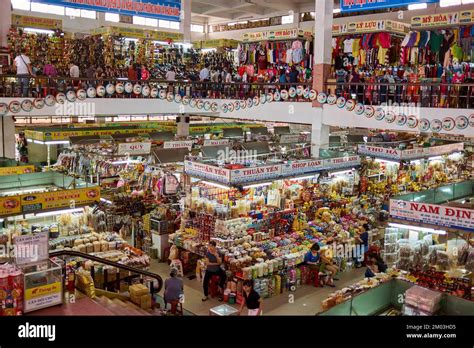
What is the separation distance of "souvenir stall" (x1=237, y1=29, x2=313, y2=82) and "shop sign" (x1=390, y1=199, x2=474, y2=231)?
10.6m

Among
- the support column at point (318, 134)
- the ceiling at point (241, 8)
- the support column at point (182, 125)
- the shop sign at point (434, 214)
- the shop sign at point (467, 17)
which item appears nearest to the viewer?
the shop sign at point (434, 214)

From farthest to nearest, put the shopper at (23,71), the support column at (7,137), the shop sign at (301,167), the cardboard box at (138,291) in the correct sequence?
the support column at (7,137) → the shopper at (23,71) → the shop sign at (301,167) → the cardboard box at (138,291)

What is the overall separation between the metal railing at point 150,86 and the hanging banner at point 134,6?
2.11m

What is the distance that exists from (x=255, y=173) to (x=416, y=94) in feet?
19.6

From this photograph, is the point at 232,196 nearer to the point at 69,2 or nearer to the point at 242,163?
the point at 242,163

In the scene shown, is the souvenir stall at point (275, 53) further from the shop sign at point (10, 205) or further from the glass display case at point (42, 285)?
the glass display case at point (42, 285)

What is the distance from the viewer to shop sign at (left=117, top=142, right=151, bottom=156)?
1502 cm

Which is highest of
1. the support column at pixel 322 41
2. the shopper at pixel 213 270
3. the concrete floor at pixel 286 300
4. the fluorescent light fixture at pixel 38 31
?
the fluorescent light fixture at pixel 38 31

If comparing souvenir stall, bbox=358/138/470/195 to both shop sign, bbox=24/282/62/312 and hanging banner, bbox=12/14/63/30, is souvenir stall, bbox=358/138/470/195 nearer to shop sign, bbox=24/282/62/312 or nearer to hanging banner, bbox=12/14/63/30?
shop sign, bbox=24/282/62/312

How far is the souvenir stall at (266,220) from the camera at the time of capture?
10.8m

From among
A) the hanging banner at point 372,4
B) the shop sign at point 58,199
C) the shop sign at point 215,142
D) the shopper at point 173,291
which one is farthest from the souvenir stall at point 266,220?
the hanging banner at point 372,4

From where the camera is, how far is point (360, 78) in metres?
16.5

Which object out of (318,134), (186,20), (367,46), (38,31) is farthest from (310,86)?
(38,31)
